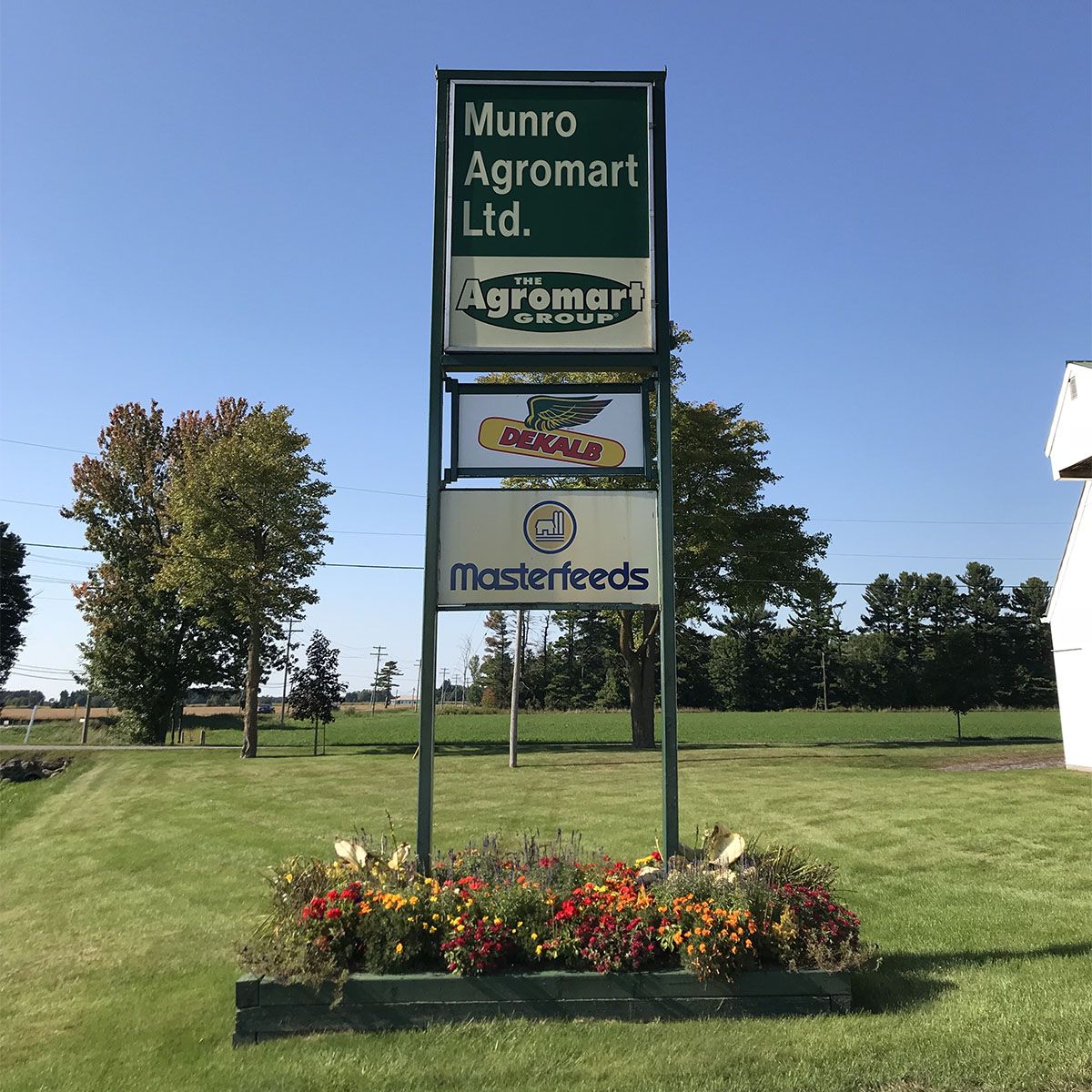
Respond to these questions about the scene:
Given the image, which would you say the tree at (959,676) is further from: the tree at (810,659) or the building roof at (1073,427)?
the tree at (810,659)

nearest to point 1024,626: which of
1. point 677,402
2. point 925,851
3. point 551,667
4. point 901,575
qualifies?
point 901,575

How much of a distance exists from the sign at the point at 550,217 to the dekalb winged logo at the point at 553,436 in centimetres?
60

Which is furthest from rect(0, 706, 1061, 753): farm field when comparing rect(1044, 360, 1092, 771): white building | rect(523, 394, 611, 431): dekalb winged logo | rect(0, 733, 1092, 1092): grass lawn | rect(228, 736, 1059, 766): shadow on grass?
rect(523, 394, 611, 431): dekalb winged logo

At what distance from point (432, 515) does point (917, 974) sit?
18.4ft

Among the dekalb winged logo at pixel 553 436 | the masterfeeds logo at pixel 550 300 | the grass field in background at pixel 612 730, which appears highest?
the masterfeeds logo at pixel 550 300

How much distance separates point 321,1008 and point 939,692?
4537 cm

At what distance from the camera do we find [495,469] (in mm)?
7781

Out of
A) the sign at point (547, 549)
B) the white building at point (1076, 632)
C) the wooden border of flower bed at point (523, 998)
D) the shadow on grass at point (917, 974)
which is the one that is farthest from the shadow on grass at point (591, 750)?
the wooden border of flower bed at point (523, 998)

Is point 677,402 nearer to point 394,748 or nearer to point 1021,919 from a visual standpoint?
point 394,748

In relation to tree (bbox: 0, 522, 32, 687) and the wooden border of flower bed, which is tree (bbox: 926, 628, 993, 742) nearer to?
the wooden border of flower bed

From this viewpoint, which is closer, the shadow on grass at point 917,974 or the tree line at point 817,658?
the shadow on grass at point 917,974

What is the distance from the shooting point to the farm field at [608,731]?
43.0m

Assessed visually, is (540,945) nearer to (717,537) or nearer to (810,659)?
(717,537)

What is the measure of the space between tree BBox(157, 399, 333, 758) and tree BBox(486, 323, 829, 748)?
846 cm
